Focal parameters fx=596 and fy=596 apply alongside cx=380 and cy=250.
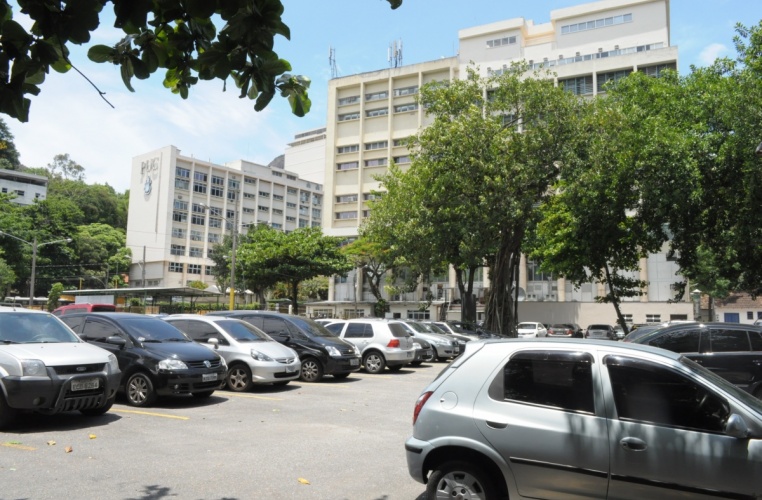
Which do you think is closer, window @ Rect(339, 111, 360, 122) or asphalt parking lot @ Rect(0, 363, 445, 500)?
asphalt parking lot @ Rect(0, 363, 445, 500)

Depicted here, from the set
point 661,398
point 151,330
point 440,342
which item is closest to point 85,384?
point 151,330

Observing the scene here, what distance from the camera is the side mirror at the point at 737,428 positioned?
3949 mm

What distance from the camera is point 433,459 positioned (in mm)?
4738

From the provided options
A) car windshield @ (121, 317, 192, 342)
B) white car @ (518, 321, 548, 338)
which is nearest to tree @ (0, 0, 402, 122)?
car windshield @ (121, 317, 192, 342)

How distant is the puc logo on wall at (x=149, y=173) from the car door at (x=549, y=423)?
3459 inches

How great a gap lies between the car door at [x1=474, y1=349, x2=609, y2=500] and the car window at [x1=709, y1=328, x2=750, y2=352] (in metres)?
7.22

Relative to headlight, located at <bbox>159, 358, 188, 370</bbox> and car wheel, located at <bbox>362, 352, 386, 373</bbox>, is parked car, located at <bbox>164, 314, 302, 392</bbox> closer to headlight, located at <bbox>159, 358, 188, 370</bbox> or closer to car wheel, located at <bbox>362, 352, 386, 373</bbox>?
headlight, located at <bbox>159, 358, 188, 370</bbox>

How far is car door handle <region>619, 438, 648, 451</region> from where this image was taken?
4141 mm

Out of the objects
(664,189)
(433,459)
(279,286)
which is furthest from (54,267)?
(433,459)

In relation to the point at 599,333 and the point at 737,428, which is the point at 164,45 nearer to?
the point at 737,428

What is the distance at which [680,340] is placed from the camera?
1064 cm

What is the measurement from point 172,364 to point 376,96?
56.2 metres

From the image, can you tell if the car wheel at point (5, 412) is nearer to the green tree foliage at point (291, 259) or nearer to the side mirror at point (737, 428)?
the side mirror at point (737, 428)

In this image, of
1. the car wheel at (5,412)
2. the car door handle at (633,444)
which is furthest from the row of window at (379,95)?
the car door handle at (633,444)
